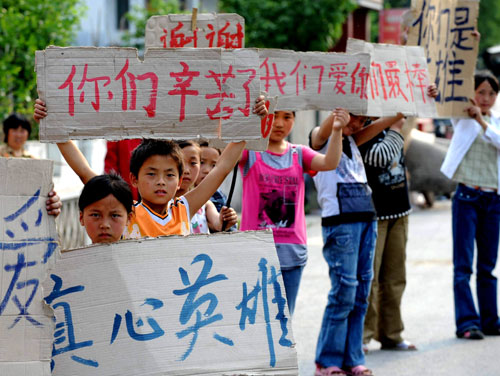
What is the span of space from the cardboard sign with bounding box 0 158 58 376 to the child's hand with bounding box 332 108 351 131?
6.50 ft

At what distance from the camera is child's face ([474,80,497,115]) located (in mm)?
6495

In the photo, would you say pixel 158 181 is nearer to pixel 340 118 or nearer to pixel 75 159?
pixel 75 159

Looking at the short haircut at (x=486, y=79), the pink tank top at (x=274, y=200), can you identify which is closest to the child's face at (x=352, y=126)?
the pink tank top at (x=274, y=200)

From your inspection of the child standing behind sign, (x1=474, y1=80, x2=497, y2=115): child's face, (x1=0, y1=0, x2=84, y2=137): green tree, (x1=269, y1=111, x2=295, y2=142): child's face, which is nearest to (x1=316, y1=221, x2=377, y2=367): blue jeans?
the child standing behind sign

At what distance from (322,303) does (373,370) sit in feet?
7.27

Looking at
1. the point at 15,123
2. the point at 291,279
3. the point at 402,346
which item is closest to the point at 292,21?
the point at 15,123

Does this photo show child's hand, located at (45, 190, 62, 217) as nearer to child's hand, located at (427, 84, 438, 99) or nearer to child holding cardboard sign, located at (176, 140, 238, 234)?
child holding cardboard sign, located at (176, 140, 238, 234)

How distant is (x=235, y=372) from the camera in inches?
118

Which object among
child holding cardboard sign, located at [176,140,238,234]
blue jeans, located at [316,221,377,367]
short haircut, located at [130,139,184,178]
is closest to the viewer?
short haircut, located at [130,139,184,178]

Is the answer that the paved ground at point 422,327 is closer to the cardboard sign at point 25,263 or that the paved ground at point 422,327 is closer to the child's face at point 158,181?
the child's face at point 158,181

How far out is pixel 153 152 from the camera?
378cm

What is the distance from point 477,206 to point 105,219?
3.86 metres

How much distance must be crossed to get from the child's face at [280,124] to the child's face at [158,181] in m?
1.11

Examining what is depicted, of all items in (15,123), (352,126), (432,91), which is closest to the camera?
(432,91)
